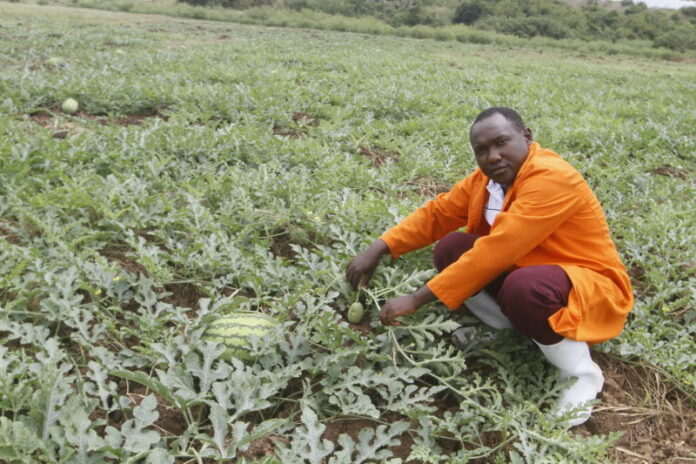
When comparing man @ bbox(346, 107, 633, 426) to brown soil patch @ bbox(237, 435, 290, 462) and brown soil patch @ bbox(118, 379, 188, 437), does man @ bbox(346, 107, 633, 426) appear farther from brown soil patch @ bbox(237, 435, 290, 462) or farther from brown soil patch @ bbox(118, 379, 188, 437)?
brown soil patch @ bbox(118, 379, 188, 437)

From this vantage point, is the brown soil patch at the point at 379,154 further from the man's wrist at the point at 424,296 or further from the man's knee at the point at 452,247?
the man's wrist at the point at 424,296

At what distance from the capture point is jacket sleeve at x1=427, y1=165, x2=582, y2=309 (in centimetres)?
241

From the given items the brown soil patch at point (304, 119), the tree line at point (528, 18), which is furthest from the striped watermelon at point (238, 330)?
the tree line at point (528, 18)

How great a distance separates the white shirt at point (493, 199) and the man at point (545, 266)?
2.0 inches

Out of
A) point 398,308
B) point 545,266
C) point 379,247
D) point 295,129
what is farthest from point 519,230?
point 295,129

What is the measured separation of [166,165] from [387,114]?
370 centimetres

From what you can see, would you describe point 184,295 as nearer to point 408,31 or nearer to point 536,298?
point 536,298

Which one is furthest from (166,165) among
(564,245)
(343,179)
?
(564,245)

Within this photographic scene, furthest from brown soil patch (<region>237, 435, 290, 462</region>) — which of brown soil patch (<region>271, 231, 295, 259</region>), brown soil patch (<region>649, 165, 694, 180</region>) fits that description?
brown soil patch (<region>649, 165, 694, 180</region>)

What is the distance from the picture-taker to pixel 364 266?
2.92 meters

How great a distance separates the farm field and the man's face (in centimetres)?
70

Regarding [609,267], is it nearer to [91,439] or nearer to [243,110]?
[91,439]

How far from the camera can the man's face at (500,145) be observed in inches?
101

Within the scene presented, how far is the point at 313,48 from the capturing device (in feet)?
52.7
